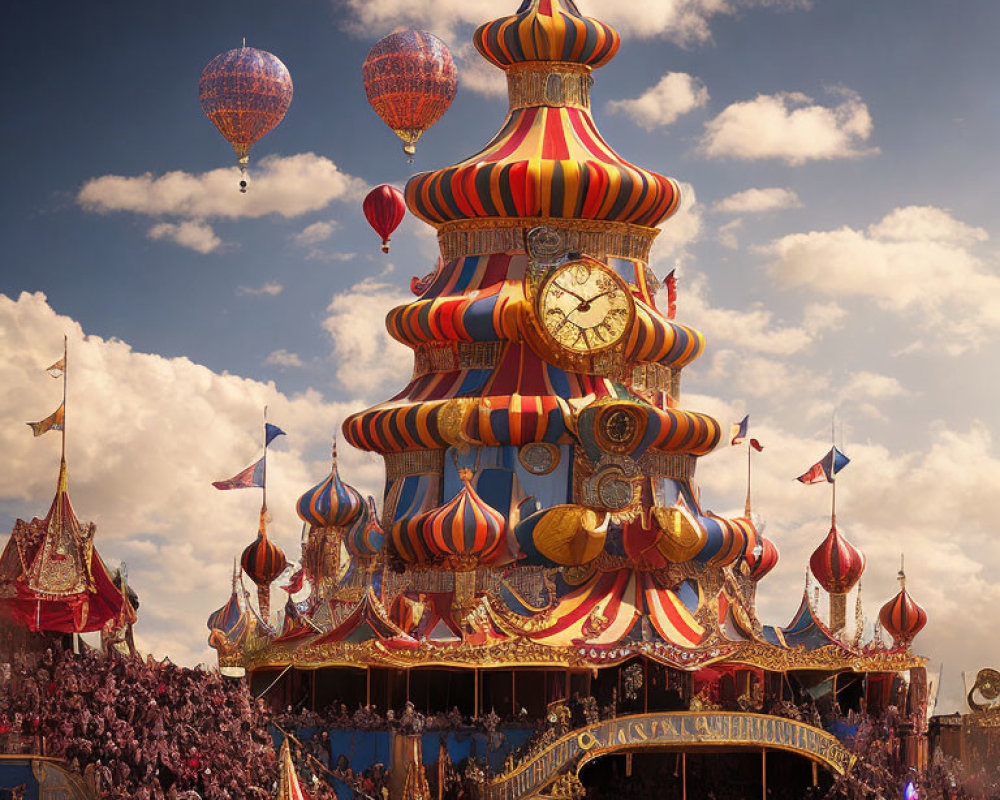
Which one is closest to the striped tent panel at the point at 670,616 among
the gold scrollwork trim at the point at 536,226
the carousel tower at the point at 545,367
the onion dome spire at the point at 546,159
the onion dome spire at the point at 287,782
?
the carousel tower at the point at 545,367

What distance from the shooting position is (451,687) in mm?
46719

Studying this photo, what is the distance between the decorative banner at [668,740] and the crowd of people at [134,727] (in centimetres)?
487

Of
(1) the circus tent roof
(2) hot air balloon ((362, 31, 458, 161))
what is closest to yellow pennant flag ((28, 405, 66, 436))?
(1) the circus tent roof

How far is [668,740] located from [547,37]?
53.0ft

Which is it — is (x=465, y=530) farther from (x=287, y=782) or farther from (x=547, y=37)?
(x=547, y=37)

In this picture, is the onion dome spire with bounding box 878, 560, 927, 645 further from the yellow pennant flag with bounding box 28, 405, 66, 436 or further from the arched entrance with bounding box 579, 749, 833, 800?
the yellow pennant flag with bounding box 28, 405, 66, 436

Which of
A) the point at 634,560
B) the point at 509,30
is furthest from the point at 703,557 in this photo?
the point at 509,30

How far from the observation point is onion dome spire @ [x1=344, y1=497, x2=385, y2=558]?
4944 cm

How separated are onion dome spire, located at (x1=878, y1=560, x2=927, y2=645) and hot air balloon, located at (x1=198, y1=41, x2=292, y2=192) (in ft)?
56.6

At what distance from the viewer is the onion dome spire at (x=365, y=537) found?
4944 centimetres

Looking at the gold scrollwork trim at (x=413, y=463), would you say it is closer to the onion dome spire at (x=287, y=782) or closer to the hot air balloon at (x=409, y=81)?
the hot air balloon at (x=409, y=81)

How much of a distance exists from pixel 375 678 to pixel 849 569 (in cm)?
1090

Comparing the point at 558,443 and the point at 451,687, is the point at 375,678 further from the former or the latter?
the point at 558,443

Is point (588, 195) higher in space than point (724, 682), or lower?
higher
